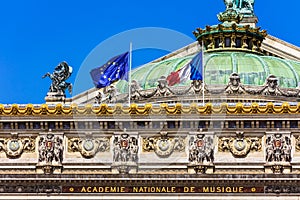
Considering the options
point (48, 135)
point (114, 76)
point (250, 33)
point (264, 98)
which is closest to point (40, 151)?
point (48, 135)

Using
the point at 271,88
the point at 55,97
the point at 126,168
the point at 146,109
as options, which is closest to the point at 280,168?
the point at 146,109

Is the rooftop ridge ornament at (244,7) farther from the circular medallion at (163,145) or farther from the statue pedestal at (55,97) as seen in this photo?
the circular medallion at (163,145)

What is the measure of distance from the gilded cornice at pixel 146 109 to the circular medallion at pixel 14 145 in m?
1.71

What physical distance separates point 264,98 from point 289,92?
2.17 meters

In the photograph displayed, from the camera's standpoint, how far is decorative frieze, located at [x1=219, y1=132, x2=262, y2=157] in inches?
4129

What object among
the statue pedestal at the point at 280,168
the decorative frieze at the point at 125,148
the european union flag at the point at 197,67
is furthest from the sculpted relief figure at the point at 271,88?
the decorative frieze at the point at 125,148

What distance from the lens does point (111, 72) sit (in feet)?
369

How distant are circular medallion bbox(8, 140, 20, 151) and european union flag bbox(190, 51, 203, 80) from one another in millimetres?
12921

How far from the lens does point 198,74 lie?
112562mm

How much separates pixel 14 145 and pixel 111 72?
9426 mm

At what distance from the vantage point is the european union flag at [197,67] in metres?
112

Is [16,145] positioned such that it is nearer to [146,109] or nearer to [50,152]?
[50,152]

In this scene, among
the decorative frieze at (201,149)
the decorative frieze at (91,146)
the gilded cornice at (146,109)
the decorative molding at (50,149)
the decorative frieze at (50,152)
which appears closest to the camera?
the decorative frieze at (201,149)

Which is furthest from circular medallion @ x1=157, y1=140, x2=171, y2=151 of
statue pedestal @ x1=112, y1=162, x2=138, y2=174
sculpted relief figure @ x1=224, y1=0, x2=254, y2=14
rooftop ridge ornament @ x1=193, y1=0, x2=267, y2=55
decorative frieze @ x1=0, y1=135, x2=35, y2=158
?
sculpted relief figure @ x1=224, y1=0, x2=254, y2=14
